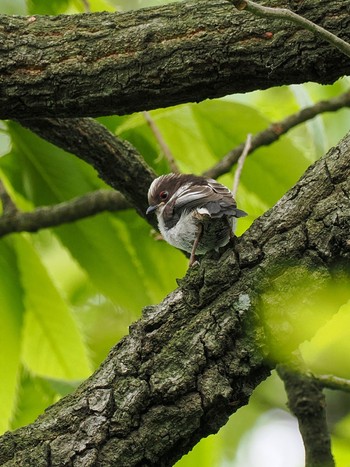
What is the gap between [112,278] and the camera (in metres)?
4.69

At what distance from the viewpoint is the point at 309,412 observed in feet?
14.3

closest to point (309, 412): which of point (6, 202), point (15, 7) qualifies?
point (6, 202)

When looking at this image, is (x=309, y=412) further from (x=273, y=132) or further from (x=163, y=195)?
(x=273, y=132)

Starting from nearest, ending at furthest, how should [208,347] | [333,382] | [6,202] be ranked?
[208,347], [333,382], [6,202]

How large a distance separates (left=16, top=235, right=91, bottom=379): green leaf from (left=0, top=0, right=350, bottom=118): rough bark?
1353 mm

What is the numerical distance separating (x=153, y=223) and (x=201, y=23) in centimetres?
146

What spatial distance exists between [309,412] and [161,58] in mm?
1927

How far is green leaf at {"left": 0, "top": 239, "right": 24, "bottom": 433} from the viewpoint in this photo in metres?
4.27

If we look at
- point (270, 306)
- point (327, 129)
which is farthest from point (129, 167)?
point (270, 306)

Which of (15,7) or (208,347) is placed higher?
(15,7)

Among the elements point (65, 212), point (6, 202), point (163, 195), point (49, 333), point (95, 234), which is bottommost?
point (163, 195)

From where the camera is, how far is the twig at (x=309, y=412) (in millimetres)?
4098

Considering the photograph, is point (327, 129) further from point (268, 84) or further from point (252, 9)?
point (252, 9)

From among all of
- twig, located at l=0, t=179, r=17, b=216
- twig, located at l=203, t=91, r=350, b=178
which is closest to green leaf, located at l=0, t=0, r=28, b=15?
twig, located at l=0, t=179, r=17, b=216
